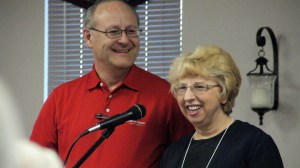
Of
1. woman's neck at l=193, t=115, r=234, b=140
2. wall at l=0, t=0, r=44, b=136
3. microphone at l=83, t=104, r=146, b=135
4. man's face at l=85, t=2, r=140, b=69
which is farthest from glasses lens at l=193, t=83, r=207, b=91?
wall at l=0, t=0, r=44, b=136

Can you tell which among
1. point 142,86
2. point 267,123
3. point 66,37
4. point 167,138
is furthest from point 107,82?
point 66,37

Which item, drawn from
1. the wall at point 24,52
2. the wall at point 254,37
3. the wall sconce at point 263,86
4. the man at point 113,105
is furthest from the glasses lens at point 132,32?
the wall at point 24,52

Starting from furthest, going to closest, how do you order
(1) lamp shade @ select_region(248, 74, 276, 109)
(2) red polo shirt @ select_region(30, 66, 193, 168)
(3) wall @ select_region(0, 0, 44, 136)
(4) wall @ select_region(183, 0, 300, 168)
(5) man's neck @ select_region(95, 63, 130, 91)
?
(3) wall @ select_region(0, 0, 44, 136)
(4) wall @ select_region(183, 0, 300, 168)
(1) lamp shade @ select_region(248, 74, 276, 109)
(5) man's neck @ select_region(95, 63, 130, 91)
(2) red polo shirt @ select_region(30, 66, 193, 168)

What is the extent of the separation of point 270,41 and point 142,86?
1546 millimetres

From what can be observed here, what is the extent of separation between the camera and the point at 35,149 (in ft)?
1.68

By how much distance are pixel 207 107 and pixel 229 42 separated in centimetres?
174

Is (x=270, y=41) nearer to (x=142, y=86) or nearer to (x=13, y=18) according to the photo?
(x=142, y=86)

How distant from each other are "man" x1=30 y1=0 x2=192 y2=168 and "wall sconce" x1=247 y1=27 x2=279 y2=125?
46.9 inches

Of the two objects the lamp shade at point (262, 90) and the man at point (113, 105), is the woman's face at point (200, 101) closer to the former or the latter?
the man at point (113, 105)

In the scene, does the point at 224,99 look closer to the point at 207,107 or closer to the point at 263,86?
the point at 207,107

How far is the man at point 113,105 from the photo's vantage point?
6.56ft

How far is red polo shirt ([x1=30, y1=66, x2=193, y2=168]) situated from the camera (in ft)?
6.55

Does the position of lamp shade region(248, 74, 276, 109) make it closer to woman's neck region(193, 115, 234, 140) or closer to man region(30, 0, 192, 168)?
man region(30, 0, 192, 168)

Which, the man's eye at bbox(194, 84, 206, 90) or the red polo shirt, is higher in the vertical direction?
the man's eye at bbox(194, 84, 206, 90)
